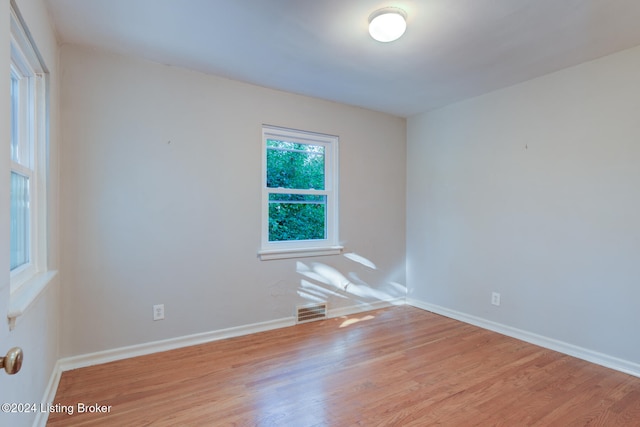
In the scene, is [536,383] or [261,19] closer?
[261,19]

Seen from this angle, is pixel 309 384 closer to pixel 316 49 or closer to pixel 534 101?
pixel 316 49

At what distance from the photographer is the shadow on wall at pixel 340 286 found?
3477mm

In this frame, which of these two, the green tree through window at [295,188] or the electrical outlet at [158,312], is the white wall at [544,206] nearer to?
the green tree through window at [295,188]

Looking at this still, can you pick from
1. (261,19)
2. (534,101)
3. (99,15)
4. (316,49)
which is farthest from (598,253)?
(99,15)

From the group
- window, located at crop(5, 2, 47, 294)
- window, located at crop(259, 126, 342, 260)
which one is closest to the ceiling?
window, located at crop(5, 2, 47, 294)

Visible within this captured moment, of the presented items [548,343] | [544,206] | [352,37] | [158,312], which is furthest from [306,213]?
[548,343]

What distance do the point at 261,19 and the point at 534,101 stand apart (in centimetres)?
244

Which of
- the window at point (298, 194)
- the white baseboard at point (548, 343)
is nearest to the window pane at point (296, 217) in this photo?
the window at point (298, 194)

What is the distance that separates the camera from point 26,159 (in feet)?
6.21

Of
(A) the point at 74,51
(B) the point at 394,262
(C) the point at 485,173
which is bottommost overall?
(B) the point at 394,262

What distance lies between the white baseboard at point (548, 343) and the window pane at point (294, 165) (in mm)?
1986

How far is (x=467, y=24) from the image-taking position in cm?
211

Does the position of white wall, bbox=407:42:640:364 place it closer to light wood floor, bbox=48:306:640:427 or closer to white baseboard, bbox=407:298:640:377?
white baseboard, bbox=407:298:640:377

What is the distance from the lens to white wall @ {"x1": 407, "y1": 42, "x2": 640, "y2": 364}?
8.06 ft
